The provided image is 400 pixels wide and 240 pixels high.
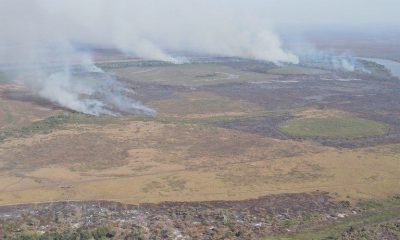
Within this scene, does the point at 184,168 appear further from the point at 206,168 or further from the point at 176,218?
the point at 176,218

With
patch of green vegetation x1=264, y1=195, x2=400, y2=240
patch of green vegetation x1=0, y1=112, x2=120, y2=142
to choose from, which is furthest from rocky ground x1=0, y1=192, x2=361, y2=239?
patch of green vegetation x1=0, y1=112, x2=120, y2=142

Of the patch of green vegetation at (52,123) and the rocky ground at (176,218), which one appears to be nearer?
the rocky ground at (176,218)

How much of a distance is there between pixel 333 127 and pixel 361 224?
102 ft

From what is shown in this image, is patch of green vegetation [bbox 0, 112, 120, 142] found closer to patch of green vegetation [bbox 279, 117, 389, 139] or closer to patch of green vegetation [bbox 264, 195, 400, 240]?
patch of green vegetation [bbox 279, 117, 389, 139]

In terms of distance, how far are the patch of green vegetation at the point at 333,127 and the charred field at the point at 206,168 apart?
0.13 metres

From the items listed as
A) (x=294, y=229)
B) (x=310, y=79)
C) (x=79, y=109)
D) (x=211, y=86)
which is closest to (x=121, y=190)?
(x=294, y=229)

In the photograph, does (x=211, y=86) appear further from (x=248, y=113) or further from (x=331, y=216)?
(x=331, y=216)

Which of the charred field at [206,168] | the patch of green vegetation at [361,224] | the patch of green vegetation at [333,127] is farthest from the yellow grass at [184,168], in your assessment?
the patch of green vegetation at [333,127]

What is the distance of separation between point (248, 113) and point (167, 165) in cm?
2923

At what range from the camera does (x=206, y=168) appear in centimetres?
4959

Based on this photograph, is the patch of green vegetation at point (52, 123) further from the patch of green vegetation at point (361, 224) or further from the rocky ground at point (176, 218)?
the patch of green vegetation at point (361, 224)

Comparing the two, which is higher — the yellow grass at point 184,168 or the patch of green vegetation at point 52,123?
the patch of green vegetation at point 52,123

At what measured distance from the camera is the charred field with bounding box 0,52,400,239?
3694 centimetres

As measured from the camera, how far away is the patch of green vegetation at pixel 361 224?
35.0 m
